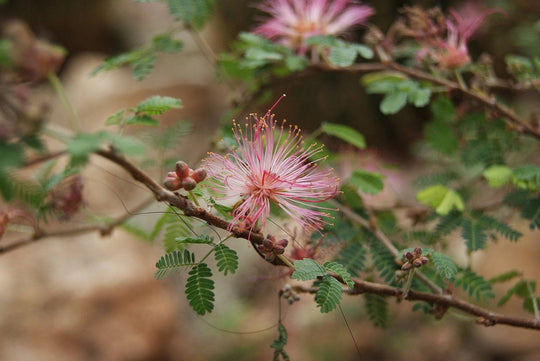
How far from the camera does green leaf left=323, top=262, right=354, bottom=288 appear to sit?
82 cm

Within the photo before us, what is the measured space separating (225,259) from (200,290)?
8cm

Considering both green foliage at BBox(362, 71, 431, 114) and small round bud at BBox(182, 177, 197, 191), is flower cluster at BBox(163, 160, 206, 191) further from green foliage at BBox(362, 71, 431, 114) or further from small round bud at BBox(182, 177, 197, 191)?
green foliage at BBox(362, 71, 431, 114)

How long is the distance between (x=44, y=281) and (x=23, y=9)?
2.48m

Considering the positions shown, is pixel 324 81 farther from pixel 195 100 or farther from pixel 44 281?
pixel 44 281

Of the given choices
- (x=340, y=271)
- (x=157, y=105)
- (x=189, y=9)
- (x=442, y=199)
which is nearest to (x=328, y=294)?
(x=340, y=271)

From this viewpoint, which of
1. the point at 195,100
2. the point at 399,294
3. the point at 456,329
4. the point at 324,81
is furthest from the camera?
the point at 195,100

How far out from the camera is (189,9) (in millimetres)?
1418

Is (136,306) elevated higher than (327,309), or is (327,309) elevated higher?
(136,306)

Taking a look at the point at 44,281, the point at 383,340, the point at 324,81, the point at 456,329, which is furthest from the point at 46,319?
the point at 456,329

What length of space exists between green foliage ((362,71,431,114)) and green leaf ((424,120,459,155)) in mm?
140

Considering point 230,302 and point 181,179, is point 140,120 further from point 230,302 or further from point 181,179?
point 230,302

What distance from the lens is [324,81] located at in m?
3.02

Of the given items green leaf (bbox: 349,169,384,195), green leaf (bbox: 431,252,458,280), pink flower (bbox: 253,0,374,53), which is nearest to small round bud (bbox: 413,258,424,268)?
green leaf (bbox: 431,252,458,280)

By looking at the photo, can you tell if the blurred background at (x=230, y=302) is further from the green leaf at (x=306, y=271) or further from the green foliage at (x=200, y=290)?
the green leaf at (x=306, y=271)
